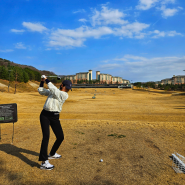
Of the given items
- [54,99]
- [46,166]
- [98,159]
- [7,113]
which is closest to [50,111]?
[54,99]

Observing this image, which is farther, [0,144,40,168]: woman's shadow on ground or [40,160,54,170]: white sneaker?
[0,144,40,168]: woman's shadow on ground

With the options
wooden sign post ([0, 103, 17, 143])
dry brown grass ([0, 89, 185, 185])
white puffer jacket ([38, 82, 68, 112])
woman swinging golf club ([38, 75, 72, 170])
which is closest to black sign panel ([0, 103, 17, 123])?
wooden sign post ([0, 103, 17, 143])

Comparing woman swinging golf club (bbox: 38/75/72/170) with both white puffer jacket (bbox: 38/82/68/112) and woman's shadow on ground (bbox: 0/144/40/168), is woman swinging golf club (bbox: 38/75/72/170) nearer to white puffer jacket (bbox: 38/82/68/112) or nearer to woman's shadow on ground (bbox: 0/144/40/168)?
white puffer jacket (bbox: 38/82/68/112)

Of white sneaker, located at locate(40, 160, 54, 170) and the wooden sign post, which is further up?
the wooden sign post

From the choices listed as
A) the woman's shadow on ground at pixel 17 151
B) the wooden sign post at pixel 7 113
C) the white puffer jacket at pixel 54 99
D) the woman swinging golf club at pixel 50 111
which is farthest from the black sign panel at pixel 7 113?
the white puffer jacket at pixel 54 99

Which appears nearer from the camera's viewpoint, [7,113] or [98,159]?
[98,159]

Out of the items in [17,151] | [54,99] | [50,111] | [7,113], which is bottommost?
[17,151]

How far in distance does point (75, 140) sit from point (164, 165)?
3.73 m

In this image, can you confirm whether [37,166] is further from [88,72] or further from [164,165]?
[88,72]

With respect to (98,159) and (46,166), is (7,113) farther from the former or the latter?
(98,159)

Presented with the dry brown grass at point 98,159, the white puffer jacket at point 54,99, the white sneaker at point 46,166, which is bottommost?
the dry brown grass at point 98,159

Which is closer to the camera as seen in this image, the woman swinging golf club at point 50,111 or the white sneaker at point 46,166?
the woman swinging golf club at point 50,111

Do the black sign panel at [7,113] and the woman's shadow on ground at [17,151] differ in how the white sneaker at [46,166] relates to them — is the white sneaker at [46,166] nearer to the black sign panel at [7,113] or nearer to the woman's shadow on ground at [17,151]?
the woman's shadow on ground at [17,151]

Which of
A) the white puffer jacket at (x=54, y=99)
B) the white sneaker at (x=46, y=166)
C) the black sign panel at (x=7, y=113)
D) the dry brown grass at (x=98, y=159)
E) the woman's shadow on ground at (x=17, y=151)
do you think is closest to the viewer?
the dry brown grass at (x=98, y=159)
